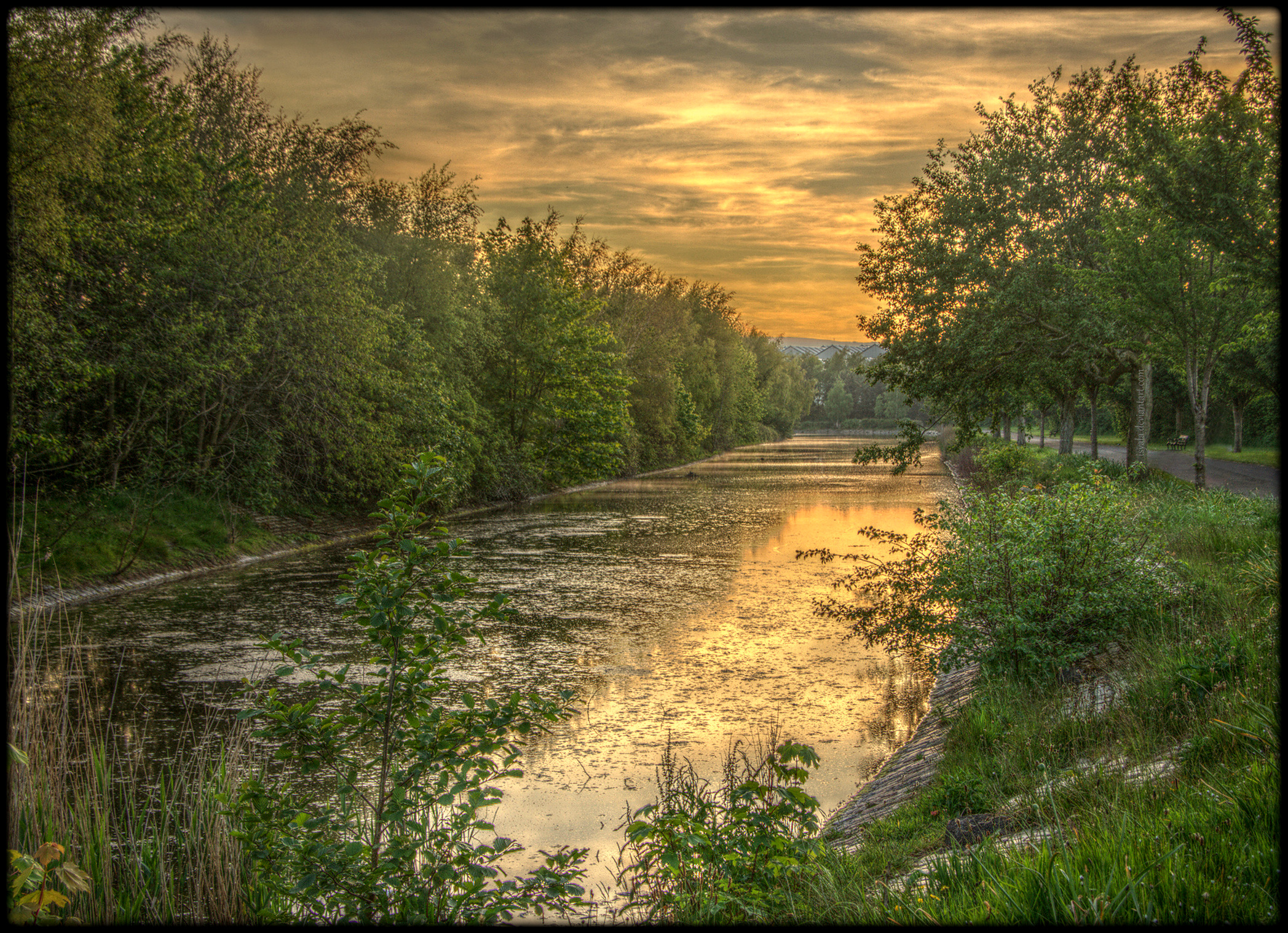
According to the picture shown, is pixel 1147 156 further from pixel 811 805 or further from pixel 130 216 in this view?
pixel 130 216

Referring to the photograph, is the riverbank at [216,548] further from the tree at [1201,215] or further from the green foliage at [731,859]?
the tree at [1201,215]

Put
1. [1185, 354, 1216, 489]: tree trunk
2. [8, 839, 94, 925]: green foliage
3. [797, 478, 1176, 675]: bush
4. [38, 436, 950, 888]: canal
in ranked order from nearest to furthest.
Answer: [8, 839, 94, 925]: green foliage
[38, 436, 950, 888]: canal
[797, 478, 1176, 675]: bush
[1185, 354, 1216, 489]: tree trunk

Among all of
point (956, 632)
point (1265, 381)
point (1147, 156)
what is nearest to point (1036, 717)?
point (956, 632)

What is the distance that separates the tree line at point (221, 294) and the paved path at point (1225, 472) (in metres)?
20.7

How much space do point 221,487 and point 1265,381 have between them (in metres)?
41.1

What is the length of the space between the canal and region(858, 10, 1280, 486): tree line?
18.7 feet

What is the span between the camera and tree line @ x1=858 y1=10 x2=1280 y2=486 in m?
13.2

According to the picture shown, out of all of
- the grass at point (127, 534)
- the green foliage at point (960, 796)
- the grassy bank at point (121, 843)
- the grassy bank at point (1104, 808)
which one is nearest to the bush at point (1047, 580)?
the grassy bank at point (1104, 808)

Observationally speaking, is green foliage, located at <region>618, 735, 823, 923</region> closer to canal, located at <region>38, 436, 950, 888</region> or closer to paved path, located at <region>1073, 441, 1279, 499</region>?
canal, located at <region>38, 436, 950, 888</region>

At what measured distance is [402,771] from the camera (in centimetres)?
438

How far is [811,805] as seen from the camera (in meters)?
4.51

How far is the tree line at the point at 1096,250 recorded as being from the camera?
13164 millimetres

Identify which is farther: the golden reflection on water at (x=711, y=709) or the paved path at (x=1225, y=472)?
the paved path at (x=1225, y=472)

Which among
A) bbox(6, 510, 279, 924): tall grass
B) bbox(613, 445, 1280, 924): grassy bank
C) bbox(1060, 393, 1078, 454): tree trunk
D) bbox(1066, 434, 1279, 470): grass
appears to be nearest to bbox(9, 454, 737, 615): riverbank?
bbox(6, 510, 279, 924): tall grass
